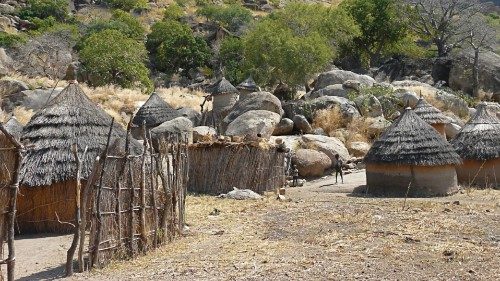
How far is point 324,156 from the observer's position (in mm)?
17812

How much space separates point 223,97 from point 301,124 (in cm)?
402

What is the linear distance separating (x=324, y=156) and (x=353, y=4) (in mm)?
22434

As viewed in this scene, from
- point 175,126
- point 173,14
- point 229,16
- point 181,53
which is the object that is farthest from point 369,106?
point 173,14

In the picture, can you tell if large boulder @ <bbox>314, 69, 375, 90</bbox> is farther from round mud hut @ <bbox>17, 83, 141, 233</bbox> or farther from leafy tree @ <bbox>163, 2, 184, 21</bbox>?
leafy tree @ <bbox>163, 2, 184, 21</bbox>

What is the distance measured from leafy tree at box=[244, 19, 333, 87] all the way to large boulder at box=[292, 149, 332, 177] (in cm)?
933

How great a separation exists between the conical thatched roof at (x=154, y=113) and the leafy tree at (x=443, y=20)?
18.4 meters

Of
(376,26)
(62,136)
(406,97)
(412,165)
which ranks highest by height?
(376,26)

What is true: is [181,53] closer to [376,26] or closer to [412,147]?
[376,26]

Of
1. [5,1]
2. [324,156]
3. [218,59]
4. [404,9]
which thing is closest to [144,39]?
[218,59]

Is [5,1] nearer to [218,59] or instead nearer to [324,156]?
[218,59]

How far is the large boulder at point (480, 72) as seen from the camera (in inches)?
1177

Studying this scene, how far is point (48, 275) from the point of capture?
288 inches

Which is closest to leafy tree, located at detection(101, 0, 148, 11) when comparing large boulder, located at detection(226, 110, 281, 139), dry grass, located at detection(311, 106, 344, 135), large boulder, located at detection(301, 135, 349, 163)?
dry grass, located at detection(311, 106, 344, 135)

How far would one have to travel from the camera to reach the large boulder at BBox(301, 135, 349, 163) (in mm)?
18359
